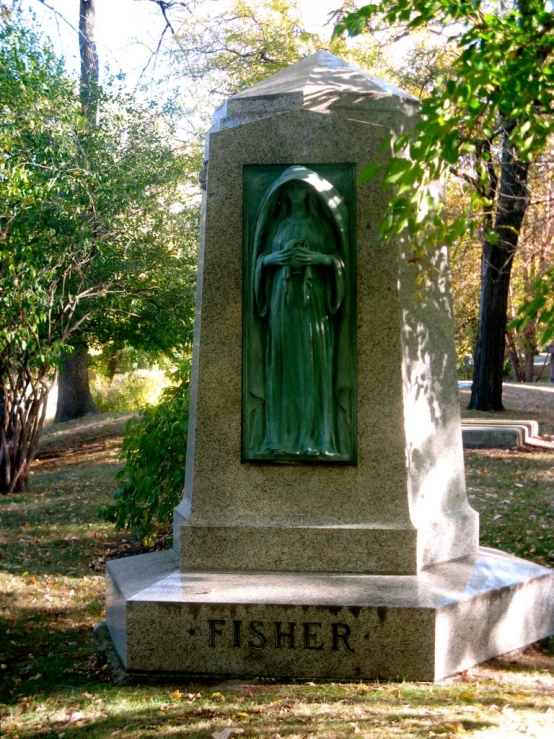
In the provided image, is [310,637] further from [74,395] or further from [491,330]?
[74,395]

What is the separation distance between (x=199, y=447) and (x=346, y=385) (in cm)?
99

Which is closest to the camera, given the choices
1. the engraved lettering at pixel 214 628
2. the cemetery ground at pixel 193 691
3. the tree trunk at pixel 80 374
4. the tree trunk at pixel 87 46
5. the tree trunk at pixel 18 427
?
the cemetery ground at pixel 193 691

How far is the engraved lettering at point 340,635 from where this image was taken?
465cm

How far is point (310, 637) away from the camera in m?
4.68

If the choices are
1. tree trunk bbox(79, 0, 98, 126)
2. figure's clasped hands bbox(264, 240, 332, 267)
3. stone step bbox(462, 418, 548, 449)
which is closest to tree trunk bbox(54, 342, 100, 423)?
tree trunk bbox(79, 0, 98, 126)

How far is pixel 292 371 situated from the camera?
5371mm

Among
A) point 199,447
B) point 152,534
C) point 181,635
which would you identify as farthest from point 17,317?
point 181,635

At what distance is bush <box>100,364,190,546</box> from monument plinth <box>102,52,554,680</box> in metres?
2.44

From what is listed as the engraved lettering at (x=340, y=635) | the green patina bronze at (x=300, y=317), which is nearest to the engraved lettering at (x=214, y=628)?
the engraved lettering at (x=340, y=635)

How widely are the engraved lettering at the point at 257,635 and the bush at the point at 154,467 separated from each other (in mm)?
3231

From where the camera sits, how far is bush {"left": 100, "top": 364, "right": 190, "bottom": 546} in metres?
8.10

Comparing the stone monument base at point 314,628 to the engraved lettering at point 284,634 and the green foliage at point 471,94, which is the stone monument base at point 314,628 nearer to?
the engraved lettering at point 284,634

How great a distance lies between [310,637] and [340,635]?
0.53 feet

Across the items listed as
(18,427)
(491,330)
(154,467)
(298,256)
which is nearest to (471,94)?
(298,256)
